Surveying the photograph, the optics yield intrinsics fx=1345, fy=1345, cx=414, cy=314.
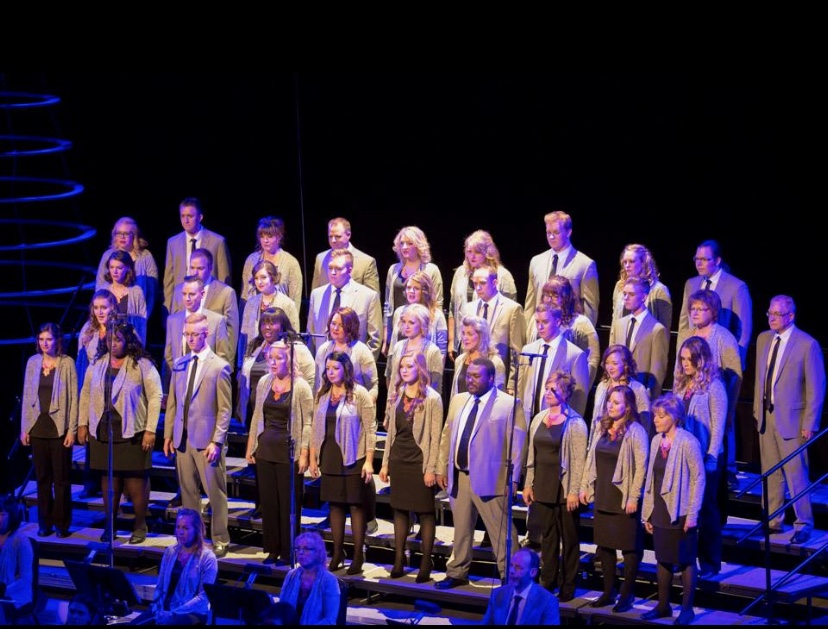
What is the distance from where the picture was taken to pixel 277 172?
1102 centimetres

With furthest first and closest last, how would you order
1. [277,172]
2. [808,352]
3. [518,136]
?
[277,172] < [518,136] < [808,352]

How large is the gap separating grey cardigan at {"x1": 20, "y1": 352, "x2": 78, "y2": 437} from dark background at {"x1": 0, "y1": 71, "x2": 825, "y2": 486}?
866 millimetres

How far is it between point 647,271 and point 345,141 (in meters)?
3.37

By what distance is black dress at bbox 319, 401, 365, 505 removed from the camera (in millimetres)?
7996

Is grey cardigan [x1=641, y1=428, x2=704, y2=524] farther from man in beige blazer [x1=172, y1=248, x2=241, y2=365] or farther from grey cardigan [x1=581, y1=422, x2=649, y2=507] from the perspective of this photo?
man in beige blazer [x1=172, y1=248, x2=241, y2=365]

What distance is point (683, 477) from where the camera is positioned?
717 cm

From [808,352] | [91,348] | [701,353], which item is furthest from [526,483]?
[91,348]

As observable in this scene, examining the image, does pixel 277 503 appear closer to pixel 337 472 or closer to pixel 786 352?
pixel 337 472

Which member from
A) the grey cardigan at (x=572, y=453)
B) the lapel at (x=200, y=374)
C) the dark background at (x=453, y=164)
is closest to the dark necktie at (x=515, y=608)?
the grey cardigan at (x=572, y=453)

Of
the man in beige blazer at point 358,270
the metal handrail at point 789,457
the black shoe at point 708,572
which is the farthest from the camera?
the man in beige blazer at point 358,270

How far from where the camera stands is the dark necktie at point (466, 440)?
25.3 feet

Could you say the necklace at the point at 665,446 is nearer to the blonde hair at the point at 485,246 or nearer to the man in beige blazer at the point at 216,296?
the blonde hair at the point at 485,246

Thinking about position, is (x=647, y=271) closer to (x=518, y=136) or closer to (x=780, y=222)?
(x=780, y=222)

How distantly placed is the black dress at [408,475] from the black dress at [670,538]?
1368 millimetres
